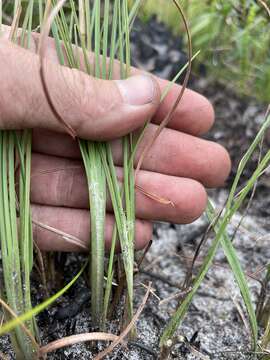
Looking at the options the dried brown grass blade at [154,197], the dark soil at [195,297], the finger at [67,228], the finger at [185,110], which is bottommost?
the dark soil at [195,297]

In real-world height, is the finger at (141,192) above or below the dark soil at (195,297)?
above

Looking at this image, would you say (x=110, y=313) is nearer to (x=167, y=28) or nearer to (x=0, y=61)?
(x=0, y=61)

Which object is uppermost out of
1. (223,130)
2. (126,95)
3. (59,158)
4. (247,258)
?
(126,95)

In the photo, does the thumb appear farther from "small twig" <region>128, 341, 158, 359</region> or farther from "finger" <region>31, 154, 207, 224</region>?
"small twig" <region>128, 341, 158, 359</region>

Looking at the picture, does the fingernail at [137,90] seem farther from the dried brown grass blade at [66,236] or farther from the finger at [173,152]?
the dried brown grass blade at [66,236]

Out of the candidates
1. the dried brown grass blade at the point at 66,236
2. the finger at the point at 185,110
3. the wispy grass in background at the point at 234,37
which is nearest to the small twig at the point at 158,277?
the dried brown grass blade at the point at 66,236

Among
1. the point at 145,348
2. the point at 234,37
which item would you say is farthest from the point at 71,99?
the point at 234,37

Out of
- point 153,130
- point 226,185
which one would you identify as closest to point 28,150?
point 153,130
